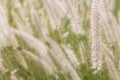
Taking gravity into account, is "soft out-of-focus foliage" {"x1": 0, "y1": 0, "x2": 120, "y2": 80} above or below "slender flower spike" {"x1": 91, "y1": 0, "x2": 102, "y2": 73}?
below

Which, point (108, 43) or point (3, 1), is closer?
point (108, 43)

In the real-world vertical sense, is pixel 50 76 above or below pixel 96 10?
below

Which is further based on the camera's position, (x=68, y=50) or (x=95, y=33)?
(x=68, y=50)

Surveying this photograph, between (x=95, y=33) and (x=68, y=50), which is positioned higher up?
(x=95, y=33)

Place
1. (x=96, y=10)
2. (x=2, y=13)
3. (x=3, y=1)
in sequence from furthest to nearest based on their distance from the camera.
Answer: (x=3, y=1), (x=2, y=13), (x=96, y=10)

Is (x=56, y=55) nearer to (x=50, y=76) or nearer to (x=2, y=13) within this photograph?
(x=50, y=76)

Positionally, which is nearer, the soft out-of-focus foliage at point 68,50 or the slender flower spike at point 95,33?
the slender flower spike at point 95,33

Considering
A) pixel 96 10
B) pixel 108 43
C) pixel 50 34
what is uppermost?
pixel 96 10

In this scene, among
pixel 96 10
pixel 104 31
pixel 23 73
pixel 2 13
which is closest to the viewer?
pixel 96 10

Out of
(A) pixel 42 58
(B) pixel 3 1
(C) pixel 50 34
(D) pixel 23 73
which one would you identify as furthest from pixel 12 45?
(B) pixel 3 1

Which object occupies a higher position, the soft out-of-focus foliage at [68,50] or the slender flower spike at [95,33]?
the slender flower spike at [95,33]

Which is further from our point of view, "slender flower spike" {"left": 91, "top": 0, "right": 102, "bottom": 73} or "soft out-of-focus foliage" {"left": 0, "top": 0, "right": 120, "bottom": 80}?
"soft out-of-focus foliage" {"left": 0, "top": 0, "right": 120, "bottom": 80}
